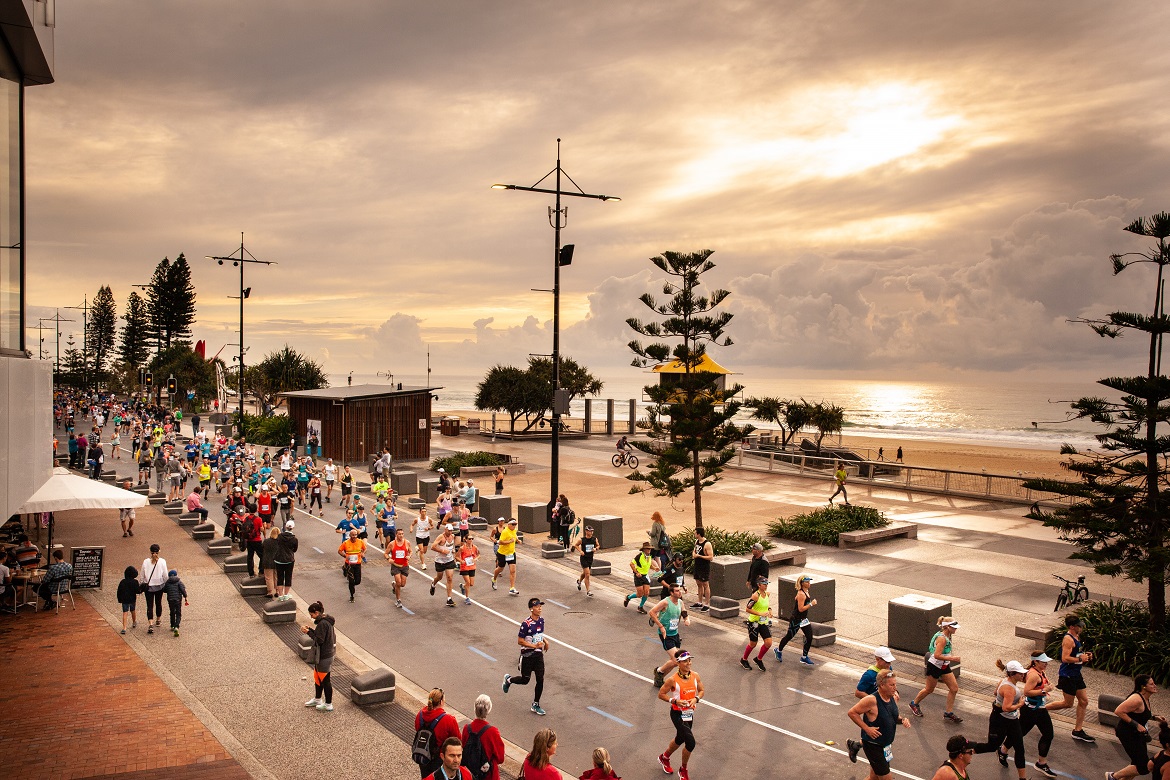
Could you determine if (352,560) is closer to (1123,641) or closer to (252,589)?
(252,589)

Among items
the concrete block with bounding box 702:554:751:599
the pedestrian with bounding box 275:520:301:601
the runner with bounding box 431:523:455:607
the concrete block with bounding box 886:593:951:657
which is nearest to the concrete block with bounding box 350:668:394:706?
the runner with bounding box 431:523:455:607

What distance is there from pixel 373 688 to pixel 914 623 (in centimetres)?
935

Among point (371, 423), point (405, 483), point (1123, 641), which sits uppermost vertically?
point (371, 423)

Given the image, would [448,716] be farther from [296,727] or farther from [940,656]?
[940,656]

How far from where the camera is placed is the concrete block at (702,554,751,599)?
682 inches

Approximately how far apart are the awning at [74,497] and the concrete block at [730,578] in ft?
41.9

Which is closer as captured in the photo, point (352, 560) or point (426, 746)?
point (426, 746)

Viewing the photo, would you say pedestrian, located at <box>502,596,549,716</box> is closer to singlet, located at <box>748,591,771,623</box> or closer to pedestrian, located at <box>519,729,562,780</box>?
singlet, located at <box>748,591,771,623</box>

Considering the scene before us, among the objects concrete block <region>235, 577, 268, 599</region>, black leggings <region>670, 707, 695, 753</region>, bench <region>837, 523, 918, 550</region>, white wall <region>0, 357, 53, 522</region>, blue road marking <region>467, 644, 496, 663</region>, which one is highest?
white wall <region>0, 357, 53, 522</region>

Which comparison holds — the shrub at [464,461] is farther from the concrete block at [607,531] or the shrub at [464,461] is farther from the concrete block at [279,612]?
the concrete block at [279,612]

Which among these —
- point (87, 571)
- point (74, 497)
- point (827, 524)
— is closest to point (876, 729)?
point (827, 524)

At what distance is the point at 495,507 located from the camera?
25719 mm

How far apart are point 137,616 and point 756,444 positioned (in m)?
37.7

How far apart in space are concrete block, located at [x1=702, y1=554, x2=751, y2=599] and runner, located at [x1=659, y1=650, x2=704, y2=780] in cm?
792
